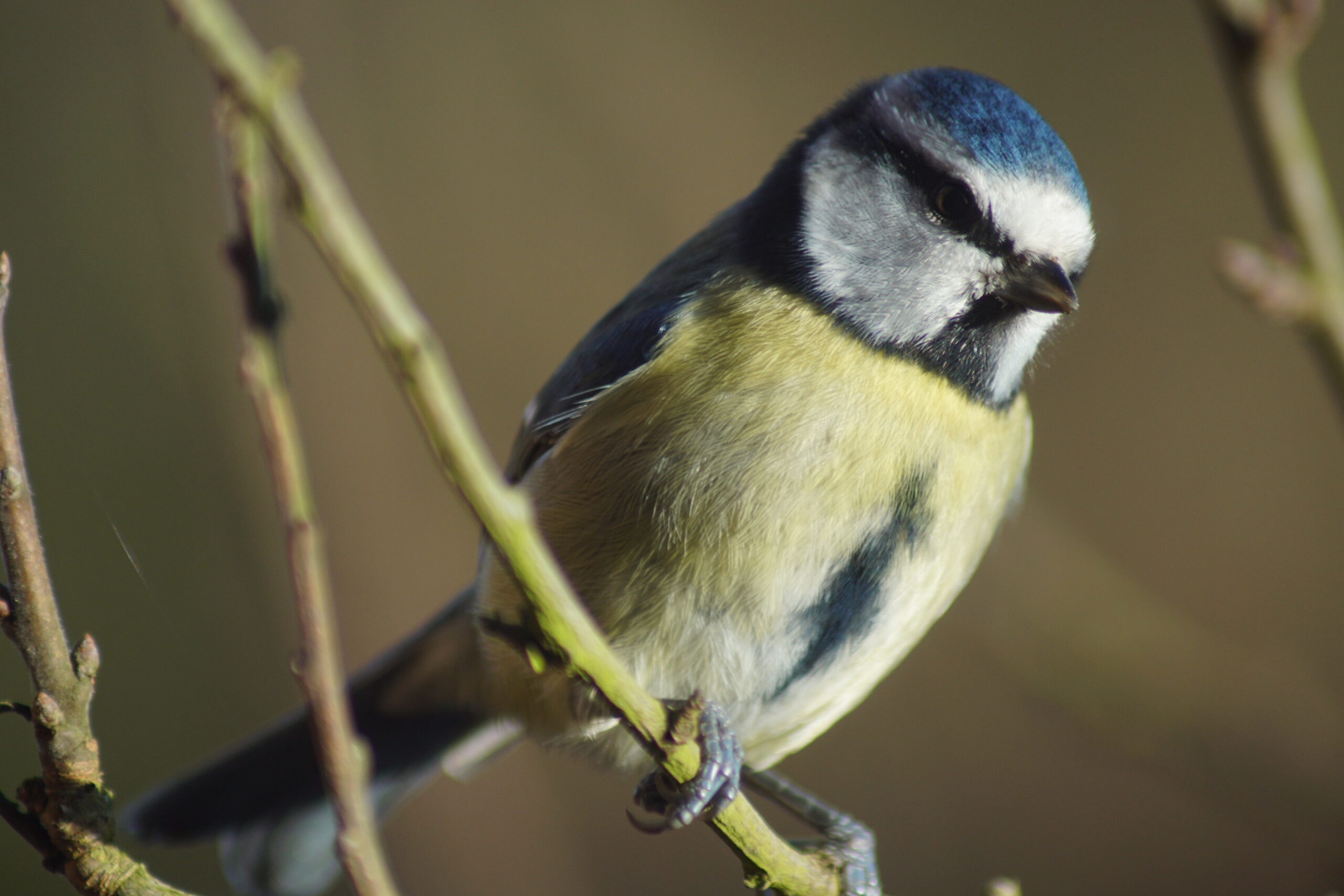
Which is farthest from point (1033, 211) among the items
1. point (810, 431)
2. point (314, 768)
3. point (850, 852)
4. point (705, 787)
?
point (314, 768)

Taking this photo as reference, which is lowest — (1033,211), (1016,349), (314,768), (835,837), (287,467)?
(835,837)

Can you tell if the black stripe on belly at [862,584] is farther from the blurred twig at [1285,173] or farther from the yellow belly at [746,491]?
the blurred twig at [1285,173]

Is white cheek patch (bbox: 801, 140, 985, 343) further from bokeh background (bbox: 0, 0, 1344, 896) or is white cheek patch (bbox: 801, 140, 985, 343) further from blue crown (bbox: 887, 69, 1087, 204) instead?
bokeh background (bbox: 0, 0, 1344, 896)

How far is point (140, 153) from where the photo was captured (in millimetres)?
1191

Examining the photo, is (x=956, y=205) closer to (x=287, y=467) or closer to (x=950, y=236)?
(x=950, y=236)

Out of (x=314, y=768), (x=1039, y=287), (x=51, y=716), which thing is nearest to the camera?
(x=51, y=716)

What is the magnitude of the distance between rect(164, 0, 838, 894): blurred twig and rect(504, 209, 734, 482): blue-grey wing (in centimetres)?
53

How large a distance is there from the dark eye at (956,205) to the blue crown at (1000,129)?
0.11 ft

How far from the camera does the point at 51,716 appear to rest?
63cm

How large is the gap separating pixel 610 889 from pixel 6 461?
6.04 feet

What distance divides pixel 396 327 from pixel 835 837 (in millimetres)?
1006

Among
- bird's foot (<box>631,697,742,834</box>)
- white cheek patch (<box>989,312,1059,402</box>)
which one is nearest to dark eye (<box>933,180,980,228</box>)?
white cheek patch (<box>989,312,1059,402</box>)

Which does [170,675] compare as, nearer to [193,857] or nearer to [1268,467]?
[193,857]

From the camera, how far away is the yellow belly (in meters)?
0.93
